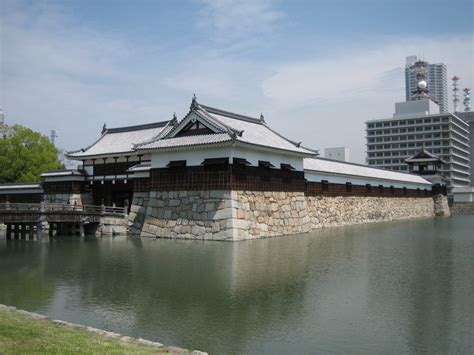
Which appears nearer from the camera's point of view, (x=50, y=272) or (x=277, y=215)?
(x=50, y=272)

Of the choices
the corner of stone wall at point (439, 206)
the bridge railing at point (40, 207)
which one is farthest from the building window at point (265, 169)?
the corner of stone wall at point (439, 206)

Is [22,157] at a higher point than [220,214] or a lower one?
higher

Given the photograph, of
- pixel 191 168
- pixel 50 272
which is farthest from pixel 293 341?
pixel 191 168

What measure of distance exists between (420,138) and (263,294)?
88517 millimetres

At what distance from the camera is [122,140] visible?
3491 cm

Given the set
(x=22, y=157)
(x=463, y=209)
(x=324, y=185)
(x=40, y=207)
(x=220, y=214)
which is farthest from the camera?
(x=463, y=209)

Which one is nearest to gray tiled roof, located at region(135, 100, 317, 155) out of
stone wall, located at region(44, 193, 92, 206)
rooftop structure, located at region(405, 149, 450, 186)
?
stone wall, located at region(44, 193, 92, 206)

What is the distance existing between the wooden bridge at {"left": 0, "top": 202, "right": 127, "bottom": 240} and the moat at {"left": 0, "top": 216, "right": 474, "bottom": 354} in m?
3.56

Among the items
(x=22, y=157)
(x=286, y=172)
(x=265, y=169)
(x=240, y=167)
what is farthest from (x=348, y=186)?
(x=22, y=157)

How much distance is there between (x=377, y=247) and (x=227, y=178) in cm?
826

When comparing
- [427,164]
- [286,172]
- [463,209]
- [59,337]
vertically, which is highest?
[427,164]

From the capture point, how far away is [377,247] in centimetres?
2236

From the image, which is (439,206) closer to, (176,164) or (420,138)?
(420,138)

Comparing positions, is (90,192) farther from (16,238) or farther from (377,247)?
(377,247)
